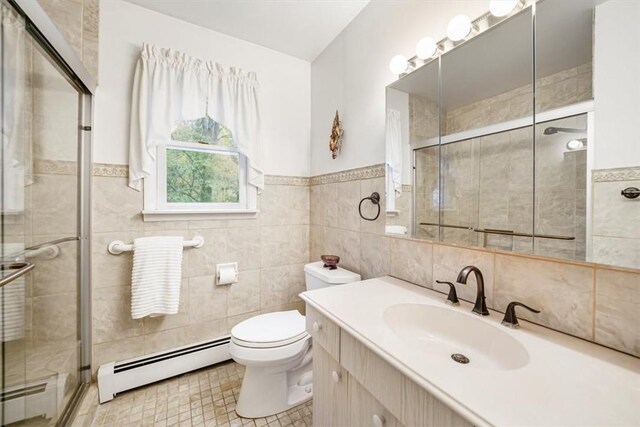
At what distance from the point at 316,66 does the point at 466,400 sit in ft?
7.76

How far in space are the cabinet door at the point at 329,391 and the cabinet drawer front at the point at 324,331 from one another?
0.07m

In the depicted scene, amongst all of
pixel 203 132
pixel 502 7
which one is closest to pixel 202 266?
pixel 203 132

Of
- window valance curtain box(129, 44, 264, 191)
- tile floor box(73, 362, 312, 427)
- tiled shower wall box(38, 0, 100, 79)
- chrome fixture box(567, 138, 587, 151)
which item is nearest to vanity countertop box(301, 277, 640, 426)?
chrome fixture box(567, 138, 587, 151)

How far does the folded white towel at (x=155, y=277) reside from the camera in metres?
1.56

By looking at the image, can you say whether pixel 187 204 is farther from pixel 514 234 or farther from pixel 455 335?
pixel 514 234

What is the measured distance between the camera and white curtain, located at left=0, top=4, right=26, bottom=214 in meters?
0.97

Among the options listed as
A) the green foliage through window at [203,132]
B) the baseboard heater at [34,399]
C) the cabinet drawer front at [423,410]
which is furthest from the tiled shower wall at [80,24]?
the cabinet drawer front at [423,410]

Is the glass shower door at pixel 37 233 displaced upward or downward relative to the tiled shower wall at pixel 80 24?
downward

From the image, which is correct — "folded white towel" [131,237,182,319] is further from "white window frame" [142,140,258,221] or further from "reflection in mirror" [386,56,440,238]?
"reflection in mirror" [386,56,440,238]

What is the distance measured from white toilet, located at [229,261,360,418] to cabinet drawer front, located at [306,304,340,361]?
35 centimetres

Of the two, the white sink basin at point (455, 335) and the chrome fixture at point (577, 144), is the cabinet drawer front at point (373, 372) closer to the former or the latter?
the white sink basin at point (455, 335)

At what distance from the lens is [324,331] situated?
3.27 ft

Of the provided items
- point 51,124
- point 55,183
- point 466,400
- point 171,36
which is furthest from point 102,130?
point 466,400

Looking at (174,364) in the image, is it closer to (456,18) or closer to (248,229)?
(248,229)
